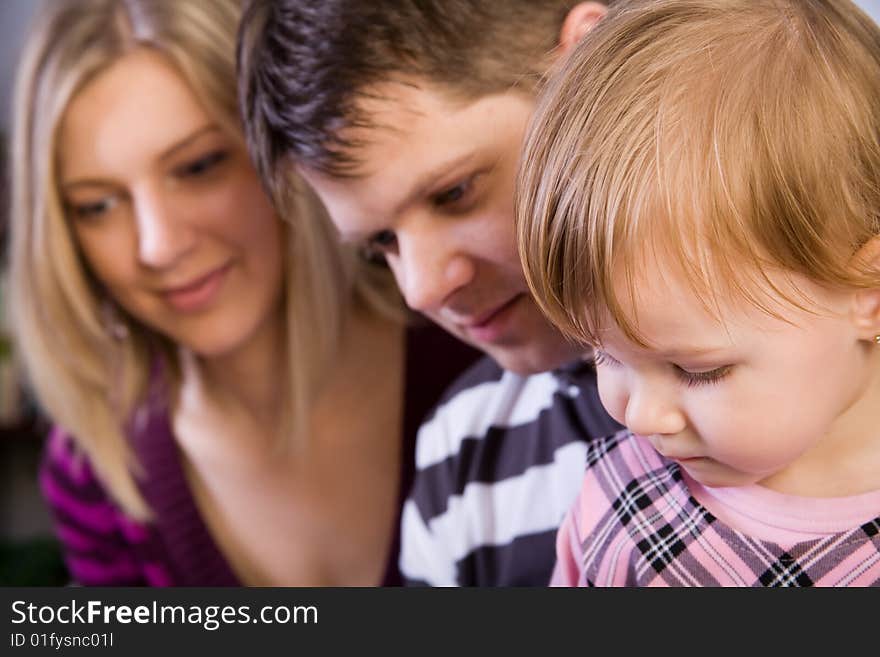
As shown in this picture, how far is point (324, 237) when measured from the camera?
1.15m

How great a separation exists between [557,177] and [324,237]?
24.9 inches

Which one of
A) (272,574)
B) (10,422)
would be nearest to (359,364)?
(272,574)

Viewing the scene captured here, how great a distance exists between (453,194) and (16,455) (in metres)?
1.71

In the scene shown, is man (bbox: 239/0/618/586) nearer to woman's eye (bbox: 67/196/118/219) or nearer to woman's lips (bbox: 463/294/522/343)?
woman's lips (bbox: 463/294/522/343)

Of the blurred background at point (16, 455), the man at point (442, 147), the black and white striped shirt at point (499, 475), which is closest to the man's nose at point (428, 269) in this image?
the man at point (442, 147)

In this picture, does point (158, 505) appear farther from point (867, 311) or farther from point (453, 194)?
point (867, 311)

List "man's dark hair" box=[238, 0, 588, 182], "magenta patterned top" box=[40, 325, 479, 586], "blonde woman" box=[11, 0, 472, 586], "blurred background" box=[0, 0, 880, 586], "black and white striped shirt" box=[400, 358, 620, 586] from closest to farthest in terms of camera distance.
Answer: "man's dark hair" box=[238, 0, 588, 182], "black and white striped shirt" box=[400, 358, 620, 586], "blonde woman" box=[11, 0, 472, 586], "magenta patterned top" box=[40, 325, 479, 586], "blurred background" box=[0, 0, 880, 586]

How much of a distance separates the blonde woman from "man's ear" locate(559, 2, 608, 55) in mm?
362

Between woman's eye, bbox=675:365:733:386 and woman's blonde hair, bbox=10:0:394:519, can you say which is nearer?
woman's eye, bbox=675:365:733:386

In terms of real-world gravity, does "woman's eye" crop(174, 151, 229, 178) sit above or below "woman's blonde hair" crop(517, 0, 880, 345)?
above

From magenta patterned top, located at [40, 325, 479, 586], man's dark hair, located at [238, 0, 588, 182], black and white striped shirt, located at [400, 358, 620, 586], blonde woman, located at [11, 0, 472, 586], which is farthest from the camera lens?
magenta patterned top, located at [40, 325, 479, 586]

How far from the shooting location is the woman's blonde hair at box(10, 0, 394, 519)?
109cm

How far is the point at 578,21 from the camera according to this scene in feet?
2.33

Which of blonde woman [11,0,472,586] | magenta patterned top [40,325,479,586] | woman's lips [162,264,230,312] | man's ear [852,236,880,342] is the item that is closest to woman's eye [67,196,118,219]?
blonde woman [11,0,472,586]
